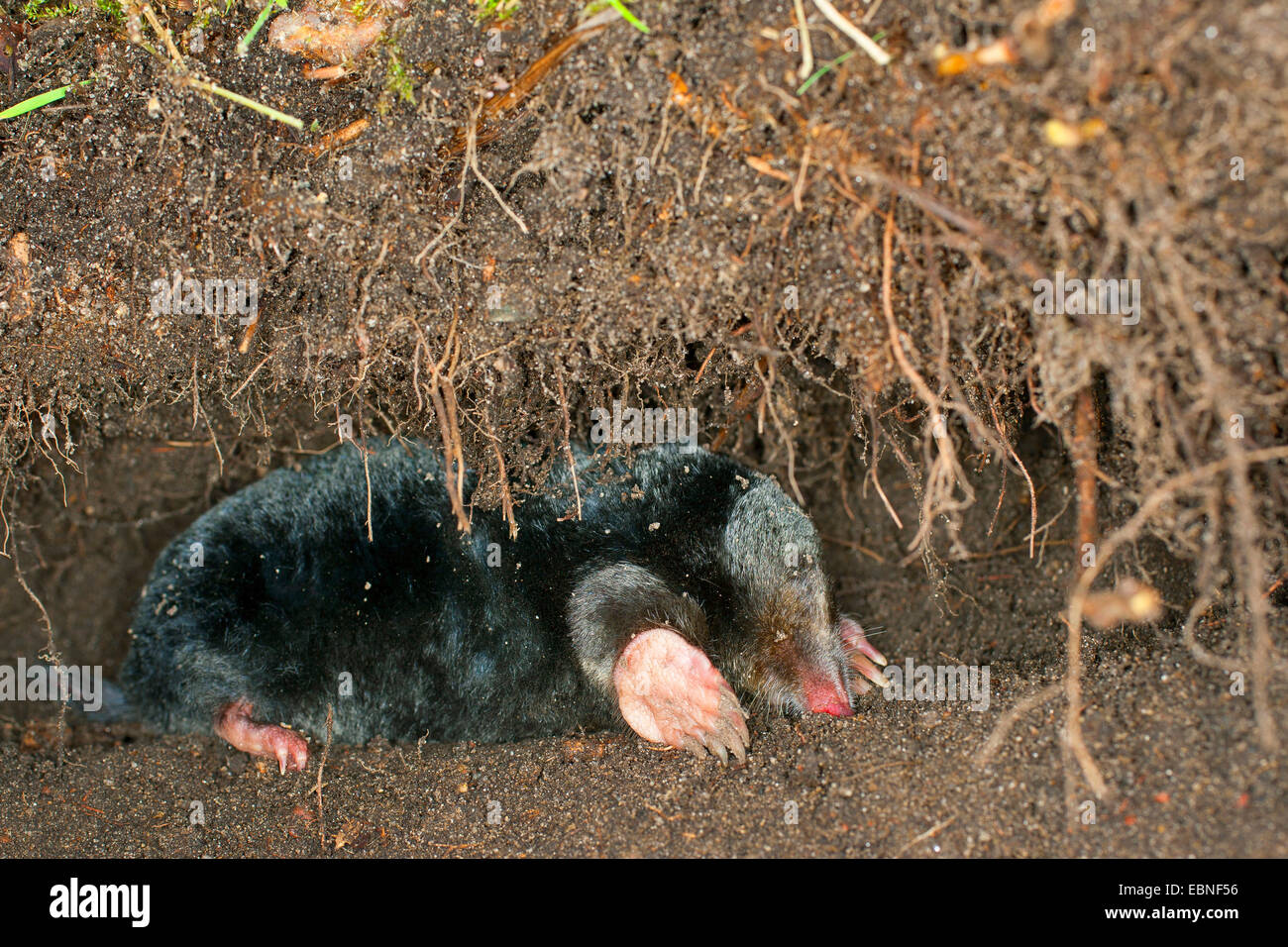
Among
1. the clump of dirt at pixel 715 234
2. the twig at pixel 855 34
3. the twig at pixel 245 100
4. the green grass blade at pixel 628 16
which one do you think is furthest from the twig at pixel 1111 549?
the twig at pixel 245 100

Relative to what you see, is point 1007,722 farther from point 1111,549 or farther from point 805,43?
point 805,43

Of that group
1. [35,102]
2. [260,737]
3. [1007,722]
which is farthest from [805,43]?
[260,737]

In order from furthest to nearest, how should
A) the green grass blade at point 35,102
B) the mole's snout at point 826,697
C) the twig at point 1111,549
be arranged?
the mole's snout at point 826,697 → the green grass blade at point 35,102 → the twig at point 1111,549

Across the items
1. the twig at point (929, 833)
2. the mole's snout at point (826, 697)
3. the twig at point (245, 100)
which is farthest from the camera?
the mole's snout at point (826, 697)

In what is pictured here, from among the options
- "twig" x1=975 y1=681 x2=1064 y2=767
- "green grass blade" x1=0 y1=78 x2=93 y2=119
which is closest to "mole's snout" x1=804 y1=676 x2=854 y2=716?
"twig" x1=975 y1=681 x2=1064 y2=767

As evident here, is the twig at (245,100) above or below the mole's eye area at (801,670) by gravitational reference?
above

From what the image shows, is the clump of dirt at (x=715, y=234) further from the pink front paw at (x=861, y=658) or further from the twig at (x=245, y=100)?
the pink front paw at (x=861, y=658)

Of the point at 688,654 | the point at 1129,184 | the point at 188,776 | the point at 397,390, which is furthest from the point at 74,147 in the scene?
the point at 1129,184
